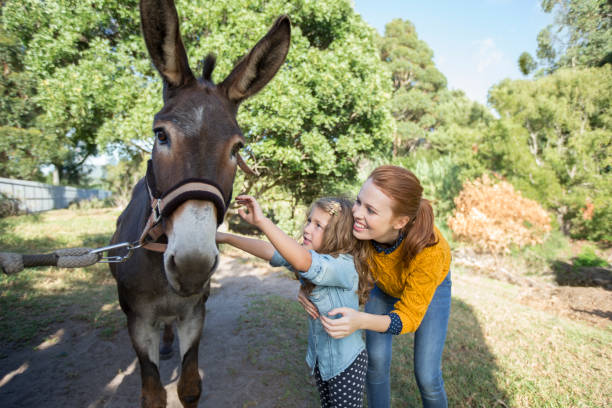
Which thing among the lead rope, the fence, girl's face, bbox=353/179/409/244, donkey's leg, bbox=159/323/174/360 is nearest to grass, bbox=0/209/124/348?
donkey's leg, bbox=159/323/174/360

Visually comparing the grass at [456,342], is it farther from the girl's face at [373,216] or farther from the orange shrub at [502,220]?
the orange shrub at [502,220]

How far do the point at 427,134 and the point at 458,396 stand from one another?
25.7 m

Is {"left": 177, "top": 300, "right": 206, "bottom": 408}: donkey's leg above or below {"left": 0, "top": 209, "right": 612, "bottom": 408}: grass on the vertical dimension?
above

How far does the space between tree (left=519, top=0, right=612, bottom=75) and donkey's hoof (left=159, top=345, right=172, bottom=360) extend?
12762mm

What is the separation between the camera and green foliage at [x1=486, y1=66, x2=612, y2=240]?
977 cm

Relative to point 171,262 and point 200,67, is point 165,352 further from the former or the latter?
point 200,67

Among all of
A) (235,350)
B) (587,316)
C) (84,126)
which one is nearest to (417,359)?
(235,350)

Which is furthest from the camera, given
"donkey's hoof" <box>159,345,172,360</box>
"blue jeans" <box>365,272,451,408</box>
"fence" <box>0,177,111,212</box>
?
"fence" <box>0,177,111,212</box>

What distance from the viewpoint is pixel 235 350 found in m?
3.90

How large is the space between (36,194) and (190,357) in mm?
20161

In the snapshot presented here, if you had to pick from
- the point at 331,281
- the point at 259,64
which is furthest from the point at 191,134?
the point at 331,281

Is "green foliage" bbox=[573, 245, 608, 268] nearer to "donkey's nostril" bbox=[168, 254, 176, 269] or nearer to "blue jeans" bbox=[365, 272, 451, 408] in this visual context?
"blue jeans" bbox=[365, 272, 451, 408]

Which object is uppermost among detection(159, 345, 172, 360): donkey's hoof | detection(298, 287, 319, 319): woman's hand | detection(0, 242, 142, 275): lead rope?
detection(0, 242, 142, 275): lead rope

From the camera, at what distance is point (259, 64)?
2.00m
